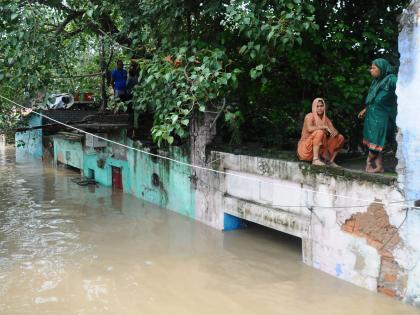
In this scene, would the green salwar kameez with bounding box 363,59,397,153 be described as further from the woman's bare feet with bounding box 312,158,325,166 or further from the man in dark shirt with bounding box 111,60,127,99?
the man in dark shirt with bounding box 111,60,127,99

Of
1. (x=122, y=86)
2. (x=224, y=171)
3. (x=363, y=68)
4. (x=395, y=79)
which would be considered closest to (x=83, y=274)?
(x=224, y=171)

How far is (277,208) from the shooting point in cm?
788

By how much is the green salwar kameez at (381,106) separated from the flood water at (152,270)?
2124 millimetres

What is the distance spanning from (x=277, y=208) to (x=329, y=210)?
121cm

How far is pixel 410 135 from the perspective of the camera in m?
5.70

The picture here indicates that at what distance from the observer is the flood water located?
6.21 meters

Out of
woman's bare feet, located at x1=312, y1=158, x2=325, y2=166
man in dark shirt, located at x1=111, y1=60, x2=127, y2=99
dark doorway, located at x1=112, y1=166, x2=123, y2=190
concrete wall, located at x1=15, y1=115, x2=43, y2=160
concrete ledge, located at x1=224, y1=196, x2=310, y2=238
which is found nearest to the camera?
woman's bare feet, located at x1=312, y1=158, x2=325, y2=166

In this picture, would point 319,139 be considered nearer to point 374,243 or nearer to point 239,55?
point 374,243

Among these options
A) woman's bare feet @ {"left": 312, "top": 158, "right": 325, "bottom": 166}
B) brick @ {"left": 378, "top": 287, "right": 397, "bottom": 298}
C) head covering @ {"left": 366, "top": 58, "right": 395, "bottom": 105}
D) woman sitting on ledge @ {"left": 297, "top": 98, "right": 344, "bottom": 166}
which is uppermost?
head covering @ {"left": 366, "top": 58, "right": 395, "bottom": 105}

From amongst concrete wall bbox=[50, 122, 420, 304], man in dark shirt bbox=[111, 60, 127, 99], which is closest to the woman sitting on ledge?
concrete wall bbox=[50, 122, 420, 304]

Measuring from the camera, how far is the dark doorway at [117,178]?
1372 centimetres

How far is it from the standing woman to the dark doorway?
8.65 m

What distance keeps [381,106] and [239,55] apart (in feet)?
11.0

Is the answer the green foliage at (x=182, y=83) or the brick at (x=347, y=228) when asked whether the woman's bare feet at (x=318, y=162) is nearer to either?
the brick at (x=347, y=228)
